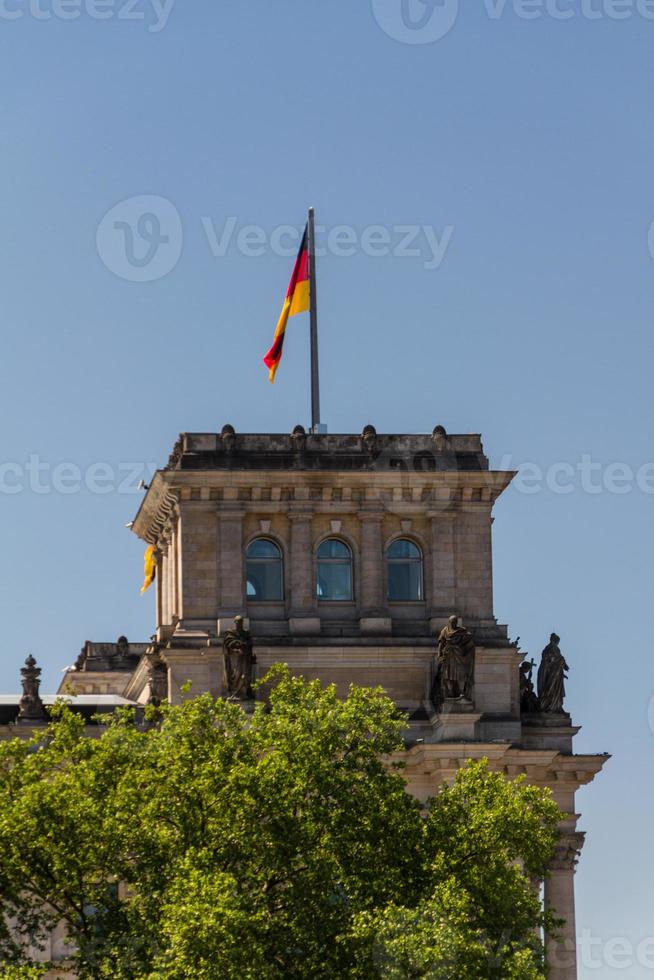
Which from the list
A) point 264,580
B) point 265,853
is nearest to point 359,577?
point 264,580

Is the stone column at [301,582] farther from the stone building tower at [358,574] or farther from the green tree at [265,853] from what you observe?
the green tree at [265,853]

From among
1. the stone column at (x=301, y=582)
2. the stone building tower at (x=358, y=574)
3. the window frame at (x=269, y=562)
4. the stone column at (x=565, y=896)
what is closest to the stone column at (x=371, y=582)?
the stone building tower at (x=358, y=574)

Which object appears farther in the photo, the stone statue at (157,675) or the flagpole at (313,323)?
the flagpole at (313,323)

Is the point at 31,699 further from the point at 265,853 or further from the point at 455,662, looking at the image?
the point at 265,853

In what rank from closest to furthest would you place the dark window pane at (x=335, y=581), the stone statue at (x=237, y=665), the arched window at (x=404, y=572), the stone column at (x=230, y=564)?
the stone statue at (x=237, y=665) < the stone column at (x=230, y=564) < the dark window pane at (x=335, y=581) < the arched window at (x=404, y=572)

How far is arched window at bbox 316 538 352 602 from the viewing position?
106375 mm

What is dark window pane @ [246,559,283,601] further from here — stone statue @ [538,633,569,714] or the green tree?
the green tree

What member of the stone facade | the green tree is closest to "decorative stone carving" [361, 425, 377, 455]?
the stone facade

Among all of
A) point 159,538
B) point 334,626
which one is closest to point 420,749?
point 334,626

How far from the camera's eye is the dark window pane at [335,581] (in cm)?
10631

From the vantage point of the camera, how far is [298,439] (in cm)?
10662

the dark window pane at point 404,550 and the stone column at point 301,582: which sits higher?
the dark window pane at point 404,550

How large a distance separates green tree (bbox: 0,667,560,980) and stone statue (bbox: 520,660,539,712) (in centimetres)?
2118

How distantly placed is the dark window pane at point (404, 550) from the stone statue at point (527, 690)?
4.96 meters
